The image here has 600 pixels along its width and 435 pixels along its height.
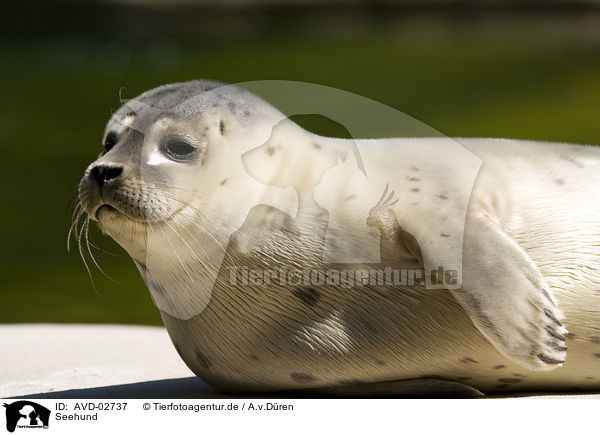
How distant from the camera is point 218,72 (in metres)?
16.0

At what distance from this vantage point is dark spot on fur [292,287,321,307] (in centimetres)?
347

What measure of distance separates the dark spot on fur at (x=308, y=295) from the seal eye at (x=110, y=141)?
91 cm

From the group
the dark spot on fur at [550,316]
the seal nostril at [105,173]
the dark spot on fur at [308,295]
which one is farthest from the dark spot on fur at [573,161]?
the seal nostril at [105,173]

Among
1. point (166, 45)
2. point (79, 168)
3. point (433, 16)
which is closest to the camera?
point (79, 168)

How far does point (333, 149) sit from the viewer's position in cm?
369

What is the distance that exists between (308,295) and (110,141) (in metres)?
0.98

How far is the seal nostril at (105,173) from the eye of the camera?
3.40 meters

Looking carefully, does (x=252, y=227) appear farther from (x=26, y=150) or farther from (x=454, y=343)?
(x=26, y=150)

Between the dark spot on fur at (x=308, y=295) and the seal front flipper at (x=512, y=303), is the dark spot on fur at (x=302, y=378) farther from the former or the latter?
the seal front flipper at (x=512, y=303)

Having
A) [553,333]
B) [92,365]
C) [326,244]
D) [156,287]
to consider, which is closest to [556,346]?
[553,333]

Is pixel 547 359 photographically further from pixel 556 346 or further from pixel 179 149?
pixel 179 149

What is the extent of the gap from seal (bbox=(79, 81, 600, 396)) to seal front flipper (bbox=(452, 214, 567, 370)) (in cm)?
6
